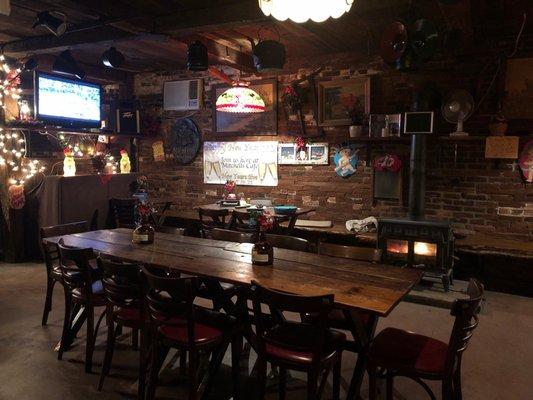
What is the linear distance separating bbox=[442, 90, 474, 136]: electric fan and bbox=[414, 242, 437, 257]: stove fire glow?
1.30 meters

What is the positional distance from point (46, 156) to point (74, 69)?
129 cm

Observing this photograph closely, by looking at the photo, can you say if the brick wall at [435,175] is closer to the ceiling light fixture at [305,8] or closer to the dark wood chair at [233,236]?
the dark wood chair at [233,236]

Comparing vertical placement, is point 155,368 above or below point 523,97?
below

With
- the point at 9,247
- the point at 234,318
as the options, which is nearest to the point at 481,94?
the point at 234,318

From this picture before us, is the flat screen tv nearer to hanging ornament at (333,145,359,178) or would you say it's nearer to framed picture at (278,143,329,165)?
framed picture at (278,143,329,165)

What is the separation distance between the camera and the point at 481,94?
16.2ft

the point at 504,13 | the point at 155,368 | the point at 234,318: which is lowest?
the point at 155,368

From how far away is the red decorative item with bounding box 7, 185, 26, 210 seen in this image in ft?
18.9

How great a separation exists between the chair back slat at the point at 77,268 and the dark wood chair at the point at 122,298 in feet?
0.54

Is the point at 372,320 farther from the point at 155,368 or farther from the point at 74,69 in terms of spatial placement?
the point at 74,69

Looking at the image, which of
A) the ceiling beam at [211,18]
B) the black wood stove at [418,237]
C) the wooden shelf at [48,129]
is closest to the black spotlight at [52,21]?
the ceiling beam at [211,18]

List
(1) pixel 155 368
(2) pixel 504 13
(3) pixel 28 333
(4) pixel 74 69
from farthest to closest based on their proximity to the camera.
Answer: (4) pixel 74 69
(2) pixel 504 13
(3) pixel 28 333
(1) pixel 155 368

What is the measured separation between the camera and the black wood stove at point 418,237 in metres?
4.42

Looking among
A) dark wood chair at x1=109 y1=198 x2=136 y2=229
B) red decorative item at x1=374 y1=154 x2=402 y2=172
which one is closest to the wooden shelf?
dark wood chair at x1=109 y1=198 x2=136 y2=229
